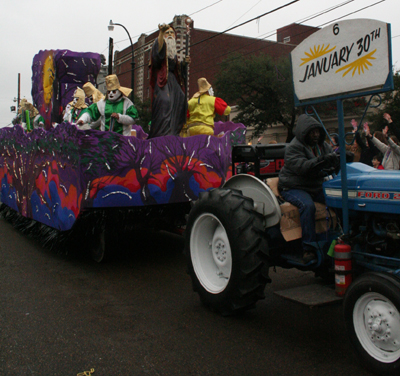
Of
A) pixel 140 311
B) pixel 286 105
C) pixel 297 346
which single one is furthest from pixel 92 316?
pixel 286 105

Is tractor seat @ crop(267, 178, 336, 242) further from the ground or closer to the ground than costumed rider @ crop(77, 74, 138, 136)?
closer to the ground

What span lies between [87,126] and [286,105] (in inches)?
891

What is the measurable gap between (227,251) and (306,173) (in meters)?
1.03

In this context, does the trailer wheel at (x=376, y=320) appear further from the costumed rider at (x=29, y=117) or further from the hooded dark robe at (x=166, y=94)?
the costumed rider at (x=29, y=117)

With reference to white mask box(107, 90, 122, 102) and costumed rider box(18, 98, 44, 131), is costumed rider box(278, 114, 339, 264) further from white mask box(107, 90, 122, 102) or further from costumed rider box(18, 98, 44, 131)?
costumed rider box(18, 98, 44, 131)

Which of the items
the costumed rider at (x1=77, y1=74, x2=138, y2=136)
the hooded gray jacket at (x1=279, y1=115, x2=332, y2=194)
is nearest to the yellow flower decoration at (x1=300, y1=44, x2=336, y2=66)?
the hooded gray jacket at (x1=279, y1=115, x2=332, y2=194)

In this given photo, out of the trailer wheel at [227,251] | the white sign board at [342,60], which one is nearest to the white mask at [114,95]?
the trailer wheel at [227,251]

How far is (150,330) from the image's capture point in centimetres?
371

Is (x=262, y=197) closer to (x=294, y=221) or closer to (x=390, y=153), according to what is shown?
(x=294, y=221)

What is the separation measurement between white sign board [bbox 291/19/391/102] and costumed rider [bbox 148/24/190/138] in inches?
143

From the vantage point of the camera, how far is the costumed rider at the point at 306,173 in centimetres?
370

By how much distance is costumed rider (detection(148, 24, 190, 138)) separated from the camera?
22.5 feet

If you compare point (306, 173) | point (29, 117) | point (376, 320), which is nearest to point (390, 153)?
point (306, 173)

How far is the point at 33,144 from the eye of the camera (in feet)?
24.0
